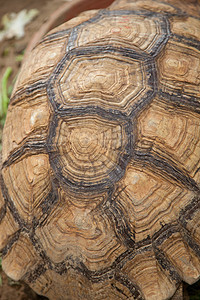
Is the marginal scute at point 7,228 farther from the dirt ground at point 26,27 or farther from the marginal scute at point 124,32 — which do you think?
the dirt ground at point 26,27

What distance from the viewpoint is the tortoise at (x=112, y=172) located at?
6.43 feet

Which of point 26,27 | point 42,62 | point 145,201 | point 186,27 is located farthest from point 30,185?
point 26,27

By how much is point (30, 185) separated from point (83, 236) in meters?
0.45

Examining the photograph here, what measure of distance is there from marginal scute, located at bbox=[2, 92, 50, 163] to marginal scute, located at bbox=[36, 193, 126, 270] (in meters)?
0.45

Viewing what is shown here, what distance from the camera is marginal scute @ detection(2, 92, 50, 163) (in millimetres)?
2152

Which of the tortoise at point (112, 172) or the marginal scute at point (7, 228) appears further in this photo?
the marginal scute at point (7, 228)

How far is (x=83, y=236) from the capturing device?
6.50 feet

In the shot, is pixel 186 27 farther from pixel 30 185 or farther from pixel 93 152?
pixel 30 185

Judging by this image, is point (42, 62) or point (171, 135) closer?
point (171, 135)

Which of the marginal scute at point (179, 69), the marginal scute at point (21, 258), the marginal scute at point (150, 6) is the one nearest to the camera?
the marginal scute at point (179, 69)

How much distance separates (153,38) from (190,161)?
2.66 feet

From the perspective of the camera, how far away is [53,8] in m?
4.72

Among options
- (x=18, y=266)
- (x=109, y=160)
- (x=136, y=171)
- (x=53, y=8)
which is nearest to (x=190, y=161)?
(x=136, y=171)

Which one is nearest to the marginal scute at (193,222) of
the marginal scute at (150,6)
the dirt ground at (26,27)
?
the marginal scute at (150,6)
